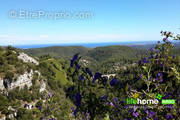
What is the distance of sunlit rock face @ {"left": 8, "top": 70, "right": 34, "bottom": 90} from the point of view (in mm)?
37600

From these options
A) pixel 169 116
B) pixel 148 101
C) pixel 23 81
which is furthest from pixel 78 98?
pixel 23 81

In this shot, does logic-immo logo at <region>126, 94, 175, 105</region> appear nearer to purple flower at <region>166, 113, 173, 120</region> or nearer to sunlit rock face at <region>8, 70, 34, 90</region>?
purple flower at <region>166, 113, 173, 120</region>

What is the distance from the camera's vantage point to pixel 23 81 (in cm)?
4075

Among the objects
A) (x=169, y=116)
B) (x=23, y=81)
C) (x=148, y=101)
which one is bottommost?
(x=23, y=81)

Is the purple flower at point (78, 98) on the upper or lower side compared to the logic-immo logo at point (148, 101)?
upper

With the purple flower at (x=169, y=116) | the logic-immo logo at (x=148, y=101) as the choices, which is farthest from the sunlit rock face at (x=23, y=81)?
the purple flower at (x=169, y=116)

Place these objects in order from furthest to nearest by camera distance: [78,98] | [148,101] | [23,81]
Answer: [23,81] < [148,101] < [78,98]

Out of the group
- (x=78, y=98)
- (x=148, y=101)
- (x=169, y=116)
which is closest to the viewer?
(x=78, y=98)

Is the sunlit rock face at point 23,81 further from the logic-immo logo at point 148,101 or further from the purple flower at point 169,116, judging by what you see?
the purple flower at point 169,116

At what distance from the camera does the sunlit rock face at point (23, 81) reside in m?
37.6

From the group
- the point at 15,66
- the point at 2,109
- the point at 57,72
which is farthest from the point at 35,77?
the point at 57,72

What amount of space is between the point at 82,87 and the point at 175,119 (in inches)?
60.1

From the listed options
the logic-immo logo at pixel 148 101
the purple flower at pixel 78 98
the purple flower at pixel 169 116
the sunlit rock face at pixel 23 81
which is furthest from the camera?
the sunlit rock face at pixel 23 81

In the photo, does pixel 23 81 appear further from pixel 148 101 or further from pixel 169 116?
pixel 169 116
